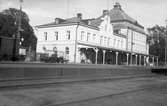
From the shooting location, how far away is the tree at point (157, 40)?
74.6 metres

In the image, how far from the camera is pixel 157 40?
257 feet

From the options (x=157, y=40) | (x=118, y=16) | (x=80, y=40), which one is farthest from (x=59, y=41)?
(x=157, y=40)

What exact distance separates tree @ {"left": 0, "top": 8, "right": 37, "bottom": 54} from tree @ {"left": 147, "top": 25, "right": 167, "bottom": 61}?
4229 centimetres

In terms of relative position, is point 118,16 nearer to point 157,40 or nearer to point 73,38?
point 157,40

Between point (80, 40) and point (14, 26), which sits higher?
point (14, 26)

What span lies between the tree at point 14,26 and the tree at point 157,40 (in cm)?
4229

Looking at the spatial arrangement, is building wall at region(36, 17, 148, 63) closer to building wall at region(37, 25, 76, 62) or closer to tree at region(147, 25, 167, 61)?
building wall at region(37, 25, 76, 62)

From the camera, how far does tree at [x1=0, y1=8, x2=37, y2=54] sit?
185 feet

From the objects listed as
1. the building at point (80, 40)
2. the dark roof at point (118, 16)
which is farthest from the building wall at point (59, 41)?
the dark roof at point (118, 16)

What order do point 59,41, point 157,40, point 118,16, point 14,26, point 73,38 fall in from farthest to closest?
point 157,40
point 118,16
point 14,26
point 59,41
point 73,38

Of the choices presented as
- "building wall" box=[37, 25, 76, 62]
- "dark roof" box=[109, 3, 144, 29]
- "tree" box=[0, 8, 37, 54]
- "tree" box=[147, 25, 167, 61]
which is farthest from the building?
"tree" box=[147, 25, 167, 61]

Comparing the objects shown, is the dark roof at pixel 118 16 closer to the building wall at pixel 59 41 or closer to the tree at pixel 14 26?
the tree at pixel 14 26

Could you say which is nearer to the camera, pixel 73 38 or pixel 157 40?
pixel 73 38

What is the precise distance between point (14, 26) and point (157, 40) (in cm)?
5074
